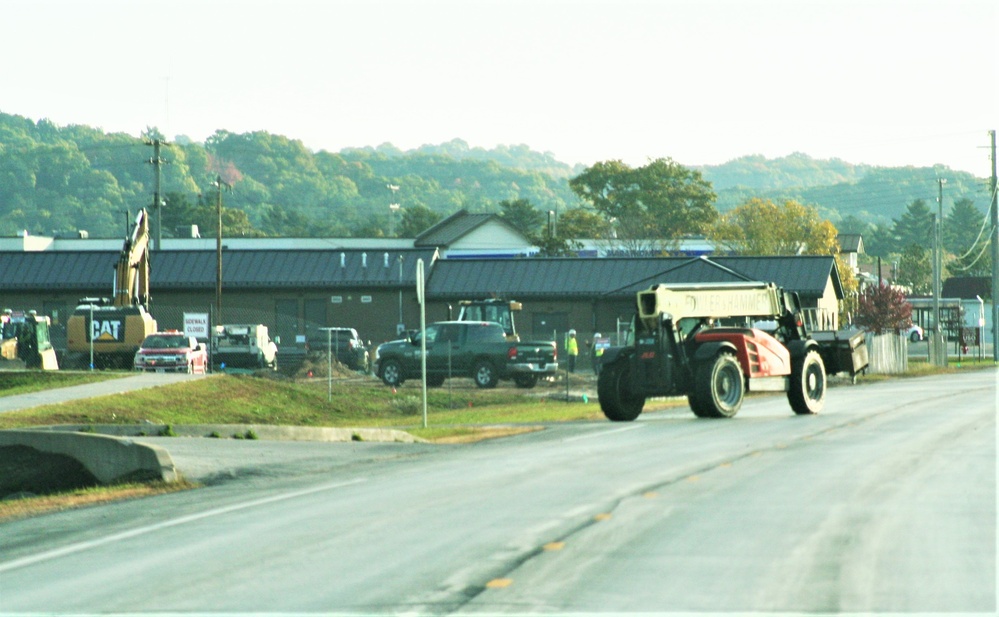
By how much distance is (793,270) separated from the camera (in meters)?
60.4

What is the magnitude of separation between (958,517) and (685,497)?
2415 mm

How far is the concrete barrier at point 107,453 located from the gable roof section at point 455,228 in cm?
→ 8693

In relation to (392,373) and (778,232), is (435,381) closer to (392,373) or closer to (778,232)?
(392,373)

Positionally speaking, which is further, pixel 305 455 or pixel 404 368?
pixel 404 368

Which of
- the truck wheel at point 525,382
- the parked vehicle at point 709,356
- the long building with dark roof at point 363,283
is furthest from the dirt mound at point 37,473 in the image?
the long building with dark roof at point 363,283

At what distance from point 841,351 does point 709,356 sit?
185 inches

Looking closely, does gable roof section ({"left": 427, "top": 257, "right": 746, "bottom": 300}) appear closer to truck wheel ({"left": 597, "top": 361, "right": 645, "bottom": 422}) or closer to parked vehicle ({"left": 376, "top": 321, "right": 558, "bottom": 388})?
parked vehicle ({"left": 376, "top": 321, "right": 558, "bottom": 388})

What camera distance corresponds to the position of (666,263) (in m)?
60.3

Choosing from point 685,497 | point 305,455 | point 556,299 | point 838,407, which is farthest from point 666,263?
point 685,497

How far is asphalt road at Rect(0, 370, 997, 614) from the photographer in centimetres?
758

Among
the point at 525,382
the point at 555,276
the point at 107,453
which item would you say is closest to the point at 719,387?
the point at 107,453

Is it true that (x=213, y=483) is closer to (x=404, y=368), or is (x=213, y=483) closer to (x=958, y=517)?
(x=958, y=517)

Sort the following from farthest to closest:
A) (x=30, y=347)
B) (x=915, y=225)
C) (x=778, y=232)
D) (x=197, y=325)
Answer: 1. (x=915, y=225)
2. (x=778, y=232)
3. (x=197, y=325)
4. (x=30, y=347)

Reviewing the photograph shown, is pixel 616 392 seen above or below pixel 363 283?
below
